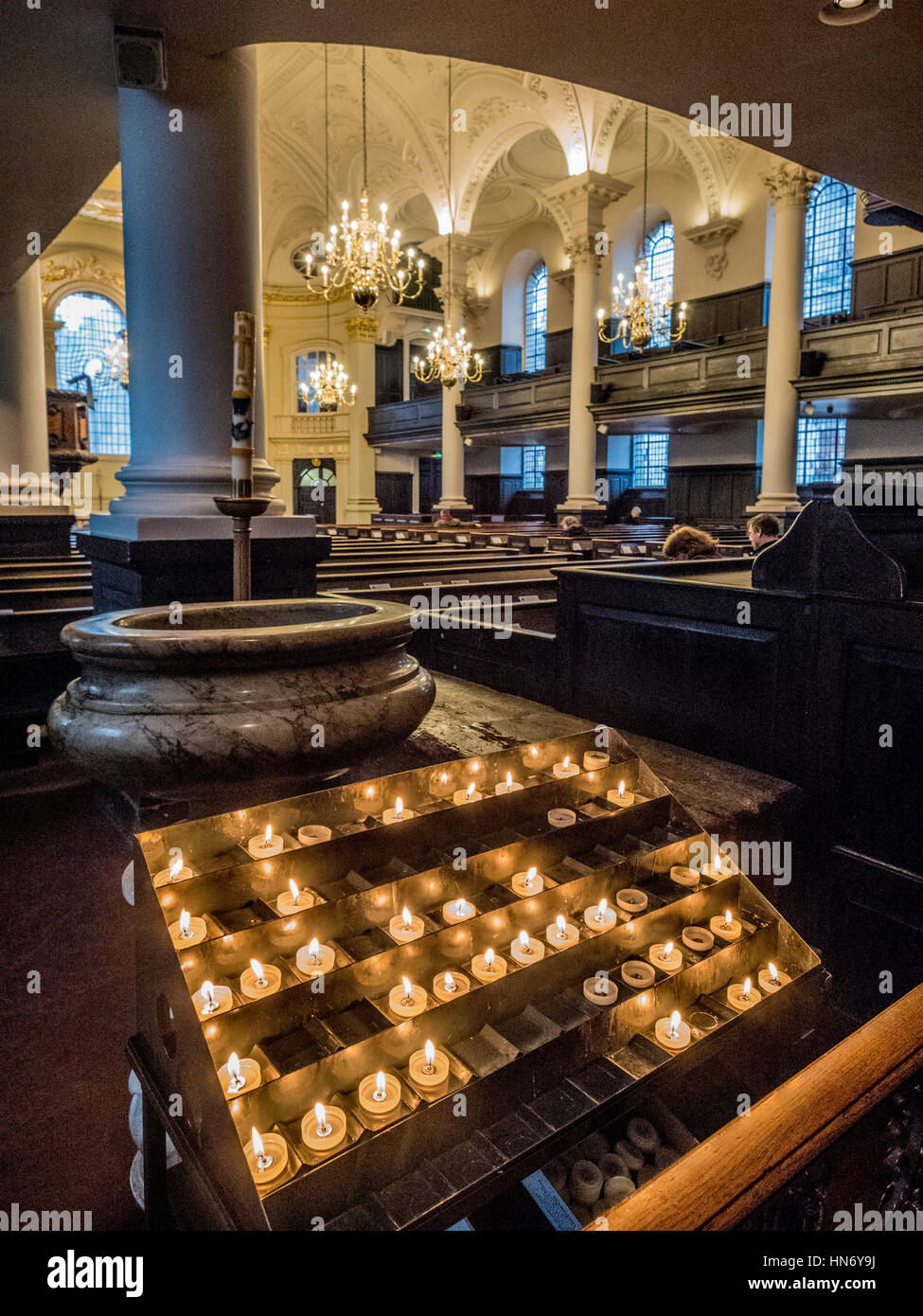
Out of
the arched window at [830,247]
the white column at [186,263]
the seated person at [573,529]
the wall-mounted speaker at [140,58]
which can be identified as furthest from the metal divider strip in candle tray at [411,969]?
the arched window at [830,247]

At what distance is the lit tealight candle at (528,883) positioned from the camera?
1.99m

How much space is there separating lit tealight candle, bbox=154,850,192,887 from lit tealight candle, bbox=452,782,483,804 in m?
0.72

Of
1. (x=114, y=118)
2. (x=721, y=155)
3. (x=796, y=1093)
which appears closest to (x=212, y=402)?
(x=114, y=118)

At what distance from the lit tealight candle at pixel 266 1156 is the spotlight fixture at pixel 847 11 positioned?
3.47 m

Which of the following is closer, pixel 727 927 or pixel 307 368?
pixel 727 927

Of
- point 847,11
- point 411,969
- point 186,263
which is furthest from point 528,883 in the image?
point 847,11

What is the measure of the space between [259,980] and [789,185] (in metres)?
12.3

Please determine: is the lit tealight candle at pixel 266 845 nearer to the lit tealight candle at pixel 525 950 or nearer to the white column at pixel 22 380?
the lit tealight candle at pixel 525 950

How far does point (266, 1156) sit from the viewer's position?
1304 mm

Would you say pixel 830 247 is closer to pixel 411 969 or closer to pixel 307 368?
pixel 307 368

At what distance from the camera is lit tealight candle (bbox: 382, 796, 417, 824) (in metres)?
2.04

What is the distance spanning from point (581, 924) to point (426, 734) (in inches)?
40.3
